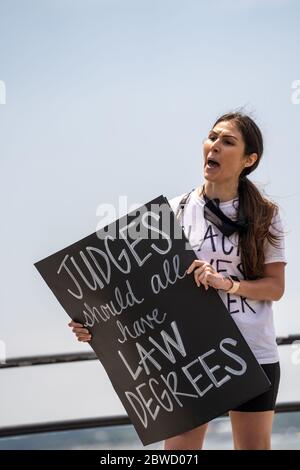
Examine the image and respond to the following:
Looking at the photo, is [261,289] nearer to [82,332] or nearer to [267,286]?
[267,286]

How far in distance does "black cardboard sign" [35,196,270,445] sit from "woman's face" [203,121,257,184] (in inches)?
6.6

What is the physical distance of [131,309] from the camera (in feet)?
5.41

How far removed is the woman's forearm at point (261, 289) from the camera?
1624mm

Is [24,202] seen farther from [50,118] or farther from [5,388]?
[5,388]

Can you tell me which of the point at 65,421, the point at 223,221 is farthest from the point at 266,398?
the point at 65,421

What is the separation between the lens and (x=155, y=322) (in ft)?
5.37

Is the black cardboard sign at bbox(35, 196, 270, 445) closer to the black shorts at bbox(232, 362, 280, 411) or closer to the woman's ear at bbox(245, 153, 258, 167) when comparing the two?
the black shorts at bbox(232, 362, 280, 411)

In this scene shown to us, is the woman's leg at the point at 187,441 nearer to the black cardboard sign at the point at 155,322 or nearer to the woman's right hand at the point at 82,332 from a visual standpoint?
the black cardboard sign at the point at 155,322

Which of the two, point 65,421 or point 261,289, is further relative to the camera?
point 65,421

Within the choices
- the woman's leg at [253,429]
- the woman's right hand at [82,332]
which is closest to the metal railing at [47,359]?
the woman's right hand at [82,332]

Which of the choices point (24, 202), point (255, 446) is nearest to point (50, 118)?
point (24, 202)

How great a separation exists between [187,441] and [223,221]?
53 centimetres

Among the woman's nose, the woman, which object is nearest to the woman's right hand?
the woman

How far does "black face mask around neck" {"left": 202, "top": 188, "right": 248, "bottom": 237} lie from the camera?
1.67 metres
